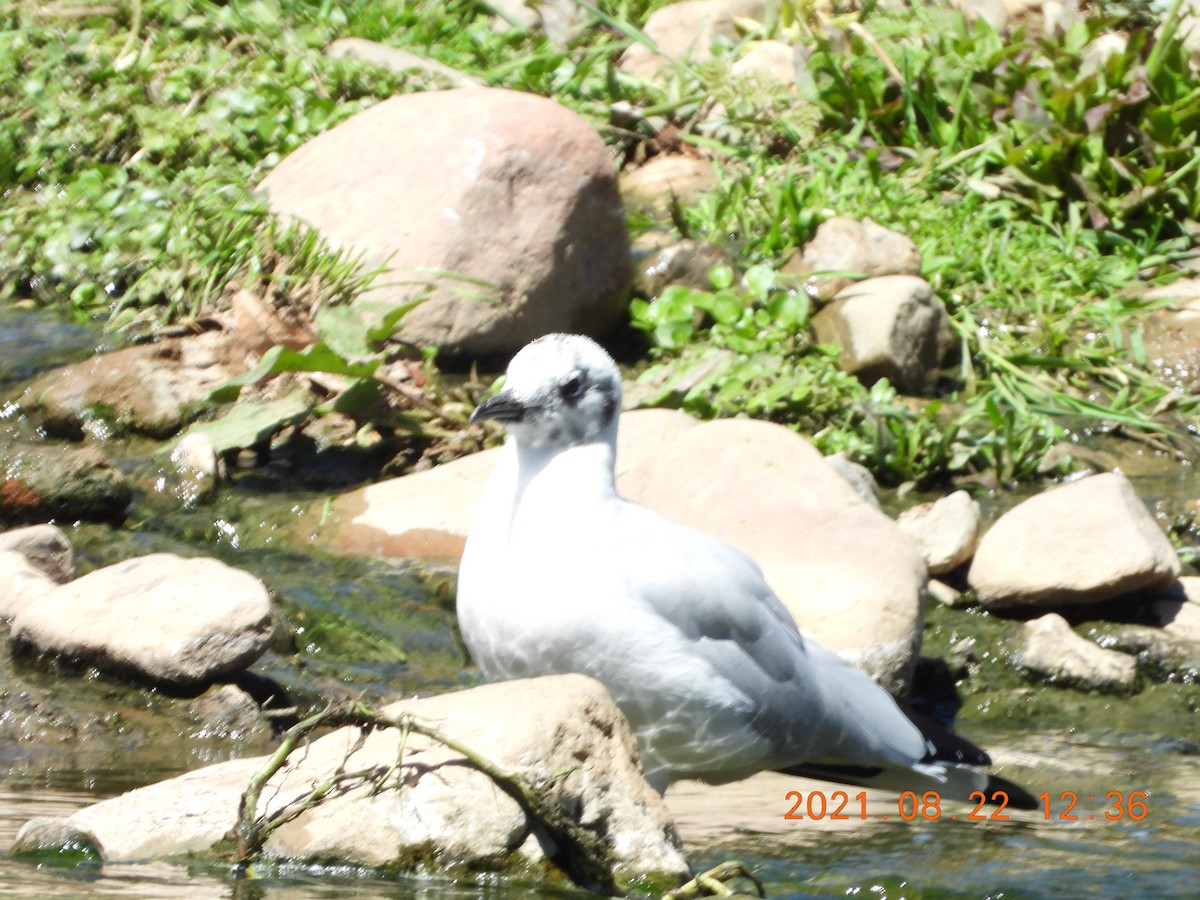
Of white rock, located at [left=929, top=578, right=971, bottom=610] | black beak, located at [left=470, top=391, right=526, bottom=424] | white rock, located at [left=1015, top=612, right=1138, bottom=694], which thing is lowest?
white rock, located at [left=929, top=578, right=971, bottom=610]

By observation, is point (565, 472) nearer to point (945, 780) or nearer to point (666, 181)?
point (945, 780)

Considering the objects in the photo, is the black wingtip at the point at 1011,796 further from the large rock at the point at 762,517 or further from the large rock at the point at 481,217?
the large rock at the point at 481,217

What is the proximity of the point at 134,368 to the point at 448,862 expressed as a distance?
4115 mm

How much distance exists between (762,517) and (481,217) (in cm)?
228

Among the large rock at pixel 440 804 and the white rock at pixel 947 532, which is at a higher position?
the large rock at pixel 440 804

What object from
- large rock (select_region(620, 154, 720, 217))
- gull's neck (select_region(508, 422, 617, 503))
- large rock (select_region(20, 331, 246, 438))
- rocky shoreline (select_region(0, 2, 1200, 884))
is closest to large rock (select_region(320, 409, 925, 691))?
rocky shoreline (select_region(0, 2, 1200, 884))

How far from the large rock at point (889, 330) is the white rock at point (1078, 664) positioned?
1801 mm

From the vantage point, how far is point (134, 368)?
6.62m

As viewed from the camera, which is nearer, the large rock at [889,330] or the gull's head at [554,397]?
the gull's head at [554,397]

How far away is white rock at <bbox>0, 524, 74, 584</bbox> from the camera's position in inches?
192

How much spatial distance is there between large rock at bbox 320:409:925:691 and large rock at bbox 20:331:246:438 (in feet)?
3.21

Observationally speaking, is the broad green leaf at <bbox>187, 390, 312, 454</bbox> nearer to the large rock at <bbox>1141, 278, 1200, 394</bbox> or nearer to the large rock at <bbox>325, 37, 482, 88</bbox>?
the large rock at <bbox>325, 37, 482, 88</bbox>
